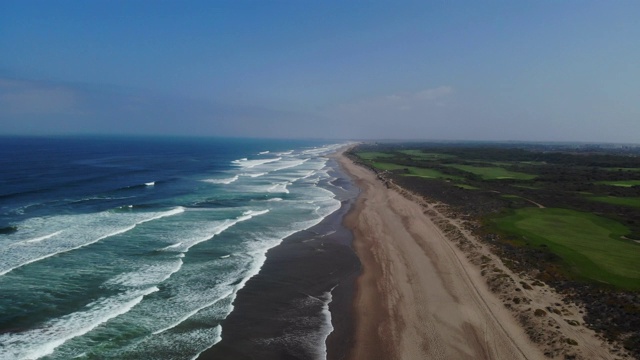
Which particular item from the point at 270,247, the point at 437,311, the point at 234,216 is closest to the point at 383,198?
the point at 234,216

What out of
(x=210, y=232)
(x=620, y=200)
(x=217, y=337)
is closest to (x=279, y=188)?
(x=210, y=232)

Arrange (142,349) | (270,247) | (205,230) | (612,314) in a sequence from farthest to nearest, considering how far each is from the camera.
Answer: (205,230), (270,247), (612,314), (142,349)

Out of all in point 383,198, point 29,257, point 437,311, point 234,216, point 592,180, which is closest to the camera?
point 437,311

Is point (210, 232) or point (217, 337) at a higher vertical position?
point (210, 232)

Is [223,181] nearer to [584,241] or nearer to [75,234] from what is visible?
[75,234]

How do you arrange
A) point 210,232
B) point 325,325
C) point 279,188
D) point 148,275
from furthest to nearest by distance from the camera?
1. point 279,188
2. point 210,232
3. point 148,275
4. point 325,325

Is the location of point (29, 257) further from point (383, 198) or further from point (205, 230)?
point (383, 198)

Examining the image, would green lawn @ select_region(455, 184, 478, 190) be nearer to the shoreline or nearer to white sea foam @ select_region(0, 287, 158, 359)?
the shoreline

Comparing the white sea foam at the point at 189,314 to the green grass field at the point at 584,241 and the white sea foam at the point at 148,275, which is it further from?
the green grass field at the point at 584,241
